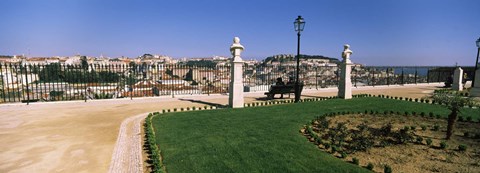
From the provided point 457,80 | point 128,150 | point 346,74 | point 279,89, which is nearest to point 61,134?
point 128,150

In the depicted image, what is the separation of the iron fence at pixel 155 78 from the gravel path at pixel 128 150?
632 cm

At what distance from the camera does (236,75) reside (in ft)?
36.5

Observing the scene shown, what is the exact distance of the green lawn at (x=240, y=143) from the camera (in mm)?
4562

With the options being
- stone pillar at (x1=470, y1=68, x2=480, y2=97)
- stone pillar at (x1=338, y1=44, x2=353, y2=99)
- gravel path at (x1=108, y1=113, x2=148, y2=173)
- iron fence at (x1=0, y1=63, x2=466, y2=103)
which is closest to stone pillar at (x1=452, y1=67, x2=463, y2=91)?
stone pillar at (x1=470, y1=68, x2=480, y2=97)

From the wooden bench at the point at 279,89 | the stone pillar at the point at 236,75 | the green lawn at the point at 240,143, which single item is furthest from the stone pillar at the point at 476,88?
the stone pillar at the point at 236,75

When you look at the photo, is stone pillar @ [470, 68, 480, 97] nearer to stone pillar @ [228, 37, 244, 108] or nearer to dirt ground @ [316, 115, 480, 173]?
dirt ground @ [316, 115, 480, 173]

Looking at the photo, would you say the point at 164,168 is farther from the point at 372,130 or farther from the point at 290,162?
the point at 372,130

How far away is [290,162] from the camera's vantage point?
470cm

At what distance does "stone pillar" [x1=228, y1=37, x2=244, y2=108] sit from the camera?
35.8 ft

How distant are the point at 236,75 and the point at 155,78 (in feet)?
20.8

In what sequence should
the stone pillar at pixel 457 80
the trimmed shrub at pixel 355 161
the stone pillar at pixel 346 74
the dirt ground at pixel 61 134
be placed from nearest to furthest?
the trimmed shrub at pixel 355 161, the dirt ground at pixel 61 134, the stone pillar at pixel 346 74, the stone pillar at pixel 457 80

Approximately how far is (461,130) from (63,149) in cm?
1059

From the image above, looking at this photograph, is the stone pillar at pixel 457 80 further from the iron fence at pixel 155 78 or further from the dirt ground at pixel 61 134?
the dirt ground at pixel 61 134

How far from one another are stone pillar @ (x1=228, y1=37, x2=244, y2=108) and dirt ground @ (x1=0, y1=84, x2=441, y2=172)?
326cm
